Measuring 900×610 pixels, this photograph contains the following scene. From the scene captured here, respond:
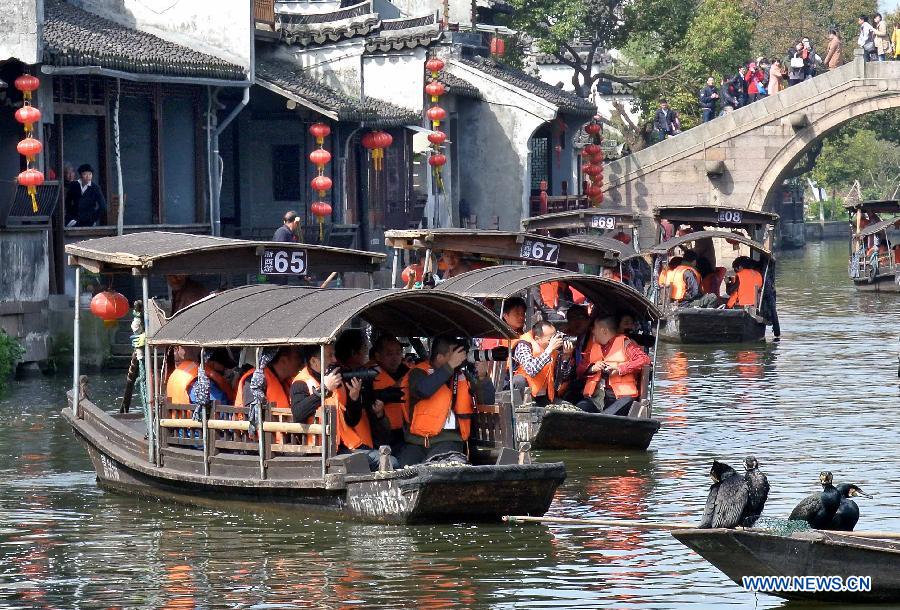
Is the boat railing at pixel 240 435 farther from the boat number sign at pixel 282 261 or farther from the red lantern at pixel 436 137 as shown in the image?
the red lantern at pixel 436 137

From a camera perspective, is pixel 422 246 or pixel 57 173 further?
pixel 57 173

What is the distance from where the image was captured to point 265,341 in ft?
40.4

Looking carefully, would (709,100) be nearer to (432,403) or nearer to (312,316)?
(432,403)

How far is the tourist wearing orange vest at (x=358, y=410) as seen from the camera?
12742mm

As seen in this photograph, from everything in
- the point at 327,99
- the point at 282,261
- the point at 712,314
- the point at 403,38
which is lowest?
the point at 712,314

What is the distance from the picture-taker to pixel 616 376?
53.2 ft

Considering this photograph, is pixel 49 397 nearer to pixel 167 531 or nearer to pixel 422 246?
pixel 422 246

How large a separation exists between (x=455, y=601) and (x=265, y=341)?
2.52 metres

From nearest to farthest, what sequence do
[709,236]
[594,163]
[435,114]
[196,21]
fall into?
[709,236] < [196,21] < [435,114] < [594,163]

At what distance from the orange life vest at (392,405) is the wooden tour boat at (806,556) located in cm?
361

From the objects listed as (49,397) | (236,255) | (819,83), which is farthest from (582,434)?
(819,83)

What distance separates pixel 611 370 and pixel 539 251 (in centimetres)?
234

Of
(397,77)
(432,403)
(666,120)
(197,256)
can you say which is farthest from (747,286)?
(666,120)

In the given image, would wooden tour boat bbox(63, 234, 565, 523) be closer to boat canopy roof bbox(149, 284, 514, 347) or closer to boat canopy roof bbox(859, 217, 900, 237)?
boat canopy roof bbox(149, 284, 514, 347)
